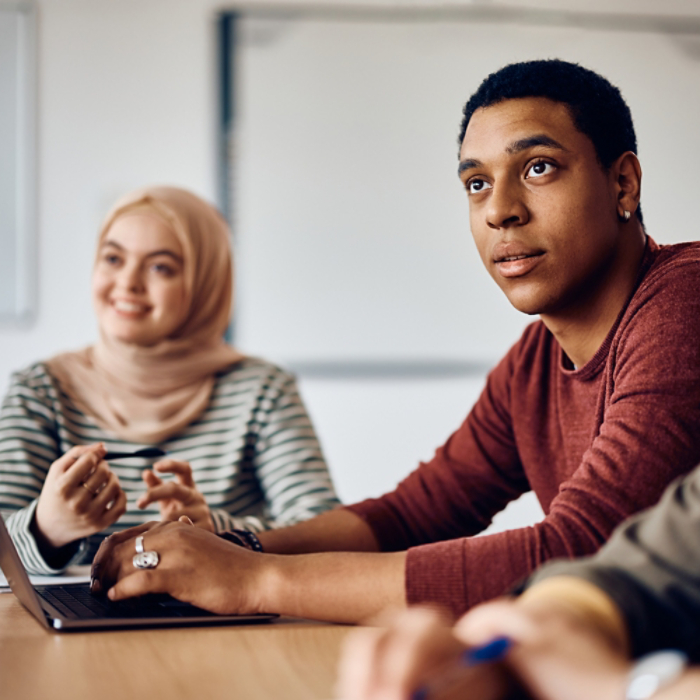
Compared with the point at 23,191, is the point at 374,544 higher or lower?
lower

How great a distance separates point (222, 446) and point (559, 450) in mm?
742

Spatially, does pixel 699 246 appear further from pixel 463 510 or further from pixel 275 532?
pixel 275 532

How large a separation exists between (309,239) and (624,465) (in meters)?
2.00

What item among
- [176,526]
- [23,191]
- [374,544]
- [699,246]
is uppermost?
[23,191]

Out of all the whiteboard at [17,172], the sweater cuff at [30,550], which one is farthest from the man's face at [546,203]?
the whiteboard at [17,172]

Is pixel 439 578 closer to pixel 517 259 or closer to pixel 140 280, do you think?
pixel 517 259

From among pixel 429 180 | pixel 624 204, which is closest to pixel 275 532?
pixel 624 204

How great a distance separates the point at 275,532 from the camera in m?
1.10

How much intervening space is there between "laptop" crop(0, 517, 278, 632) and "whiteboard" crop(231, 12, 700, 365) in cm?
180

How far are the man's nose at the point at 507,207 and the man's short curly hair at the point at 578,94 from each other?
11 cm

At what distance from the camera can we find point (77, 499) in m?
1.14

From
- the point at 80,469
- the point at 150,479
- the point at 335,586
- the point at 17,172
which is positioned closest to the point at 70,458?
the point at 80,469

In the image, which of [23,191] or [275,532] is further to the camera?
[23,191]

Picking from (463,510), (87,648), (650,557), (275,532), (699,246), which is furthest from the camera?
(463,510)
